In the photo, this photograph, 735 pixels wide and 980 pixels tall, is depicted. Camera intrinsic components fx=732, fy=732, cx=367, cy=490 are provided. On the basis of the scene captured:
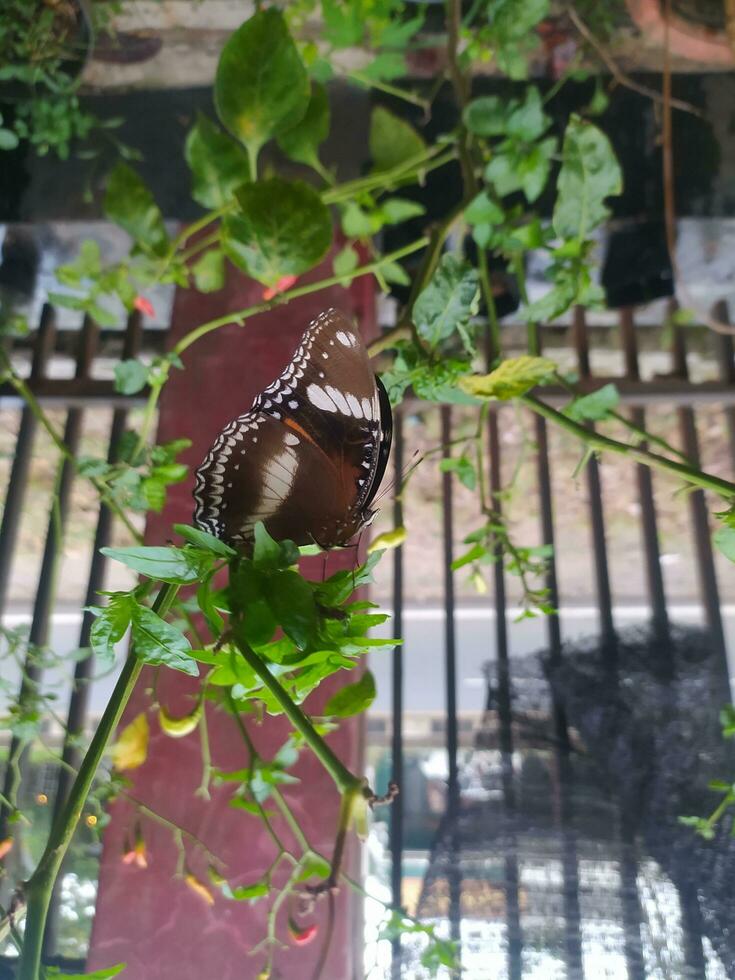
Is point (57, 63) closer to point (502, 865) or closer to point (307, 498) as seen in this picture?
point (307, 498)

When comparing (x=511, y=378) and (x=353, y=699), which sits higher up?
(x=511, y=378)

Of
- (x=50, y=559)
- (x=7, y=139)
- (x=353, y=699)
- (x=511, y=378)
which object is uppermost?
(x=7, y=139)

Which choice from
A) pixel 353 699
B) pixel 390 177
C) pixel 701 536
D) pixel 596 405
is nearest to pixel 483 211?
pixel 390 177

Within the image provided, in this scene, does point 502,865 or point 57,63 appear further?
point 57,63

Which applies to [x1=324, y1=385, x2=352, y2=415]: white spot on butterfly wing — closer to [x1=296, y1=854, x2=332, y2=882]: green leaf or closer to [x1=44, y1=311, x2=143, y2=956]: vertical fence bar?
[x1=296, y1=854, x2=332, y2=882]: green leaf

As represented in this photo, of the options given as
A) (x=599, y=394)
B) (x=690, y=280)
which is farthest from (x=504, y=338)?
(x=599, y=394)

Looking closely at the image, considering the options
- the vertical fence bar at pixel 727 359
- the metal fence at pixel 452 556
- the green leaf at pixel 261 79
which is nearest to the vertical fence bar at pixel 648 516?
the metal fence at pixel 452 556

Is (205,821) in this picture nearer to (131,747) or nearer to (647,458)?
(131,747)
